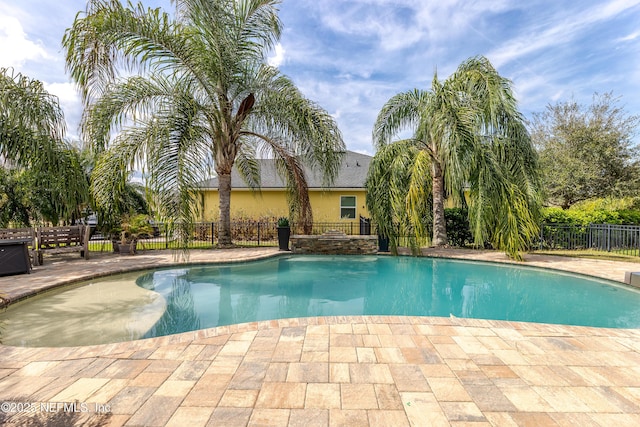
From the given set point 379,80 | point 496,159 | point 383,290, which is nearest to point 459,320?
point 383,290

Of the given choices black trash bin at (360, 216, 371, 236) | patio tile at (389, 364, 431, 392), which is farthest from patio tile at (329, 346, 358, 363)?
black trash bin at (360, 216, 371, 236)

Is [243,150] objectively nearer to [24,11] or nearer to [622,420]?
[24,11]

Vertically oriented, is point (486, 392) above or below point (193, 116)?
below

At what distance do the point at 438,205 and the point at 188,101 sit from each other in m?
9.57

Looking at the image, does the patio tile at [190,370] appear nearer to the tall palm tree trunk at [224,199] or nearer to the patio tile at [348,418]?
the patio tile at [348,418]

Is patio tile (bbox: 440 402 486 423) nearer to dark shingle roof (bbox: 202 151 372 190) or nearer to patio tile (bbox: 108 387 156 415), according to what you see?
patio tile (bbox: 108 387 156 415)

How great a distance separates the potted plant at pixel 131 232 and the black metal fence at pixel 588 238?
15.4 m

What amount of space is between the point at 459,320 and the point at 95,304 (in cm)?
653

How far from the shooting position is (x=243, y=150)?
1357 centimetres

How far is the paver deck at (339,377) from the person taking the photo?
90.6 inches

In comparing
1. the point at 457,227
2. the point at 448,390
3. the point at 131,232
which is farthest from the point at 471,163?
the point at 131,232

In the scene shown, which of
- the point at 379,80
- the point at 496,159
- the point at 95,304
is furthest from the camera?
the point at 379,80

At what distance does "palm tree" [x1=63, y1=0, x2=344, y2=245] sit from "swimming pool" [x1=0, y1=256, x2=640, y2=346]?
Answer: 6.51 ft

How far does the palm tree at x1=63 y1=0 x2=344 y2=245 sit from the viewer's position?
8.23 m
